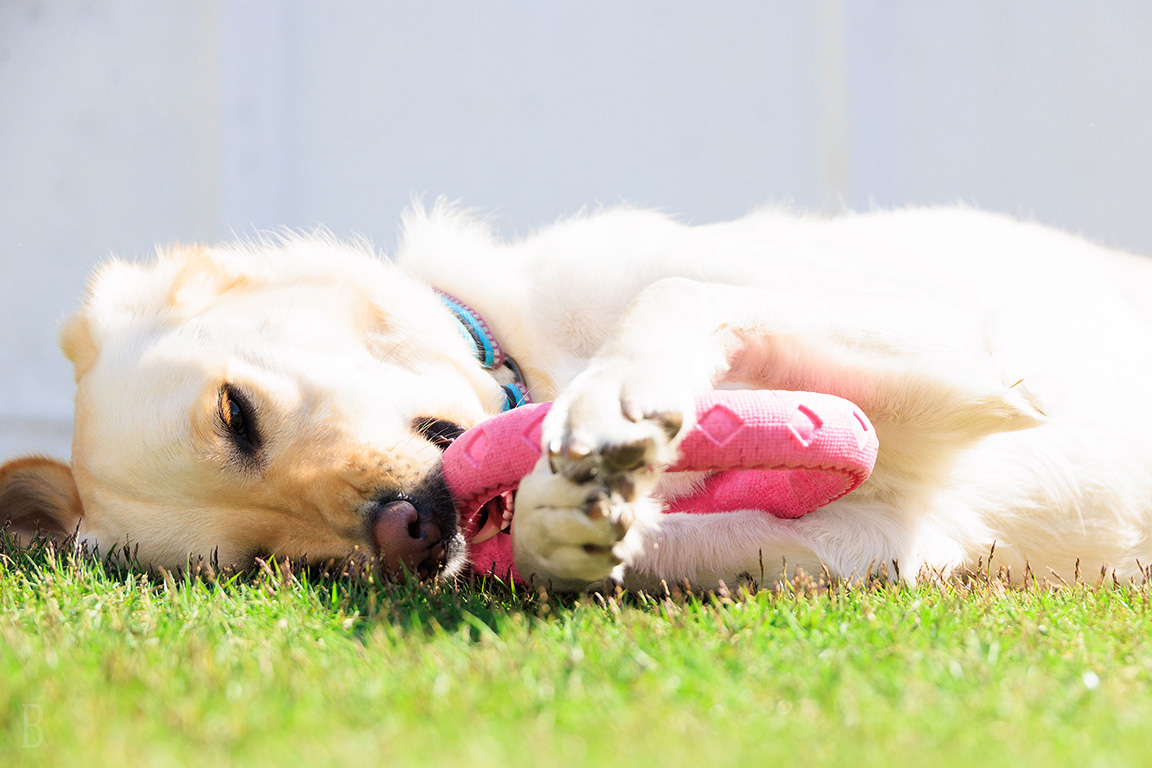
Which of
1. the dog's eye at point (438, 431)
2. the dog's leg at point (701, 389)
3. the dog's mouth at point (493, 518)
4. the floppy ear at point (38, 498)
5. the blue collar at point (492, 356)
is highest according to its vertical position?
the dog's leg at point (701, 389)

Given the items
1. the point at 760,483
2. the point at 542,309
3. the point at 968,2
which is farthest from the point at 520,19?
the point at 760,483

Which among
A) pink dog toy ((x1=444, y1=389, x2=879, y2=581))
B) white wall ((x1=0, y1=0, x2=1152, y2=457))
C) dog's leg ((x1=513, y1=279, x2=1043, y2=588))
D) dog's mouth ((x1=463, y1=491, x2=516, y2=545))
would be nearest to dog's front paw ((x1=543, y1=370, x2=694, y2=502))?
dog's leg ((x1=513, y1=279, x2=1043, y2=588))

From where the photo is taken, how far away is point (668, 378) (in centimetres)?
159

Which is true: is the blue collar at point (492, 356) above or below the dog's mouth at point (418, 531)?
above

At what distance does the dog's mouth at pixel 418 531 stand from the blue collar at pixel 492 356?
48 centimetres

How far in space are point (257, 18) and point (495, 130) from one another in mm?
1316

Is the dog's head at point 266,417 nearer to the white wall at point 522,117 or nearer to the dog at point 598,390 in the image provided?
the dog at point 598,390

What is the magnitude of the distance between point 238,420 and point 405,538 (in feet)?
1.62

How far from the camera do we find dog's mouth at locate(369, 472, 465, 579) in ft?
6.22

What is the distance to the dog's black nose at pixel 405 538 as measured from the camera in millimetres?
1893

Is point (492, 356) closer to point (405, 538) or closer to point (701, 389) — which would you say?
point (405, 538)

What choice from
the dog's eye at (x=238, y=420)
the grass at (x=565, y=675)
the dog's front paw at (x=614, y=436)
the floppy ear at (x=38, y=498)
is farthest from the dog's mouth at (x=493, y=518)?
the floppy ear at (x=38, y=498)

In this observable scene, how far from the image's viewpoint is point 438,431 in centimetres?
217

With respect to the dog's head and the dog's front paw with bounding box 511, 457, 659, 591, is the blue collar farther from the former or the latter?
the dog's front paw with bounding box 511, 457, 659, 591
